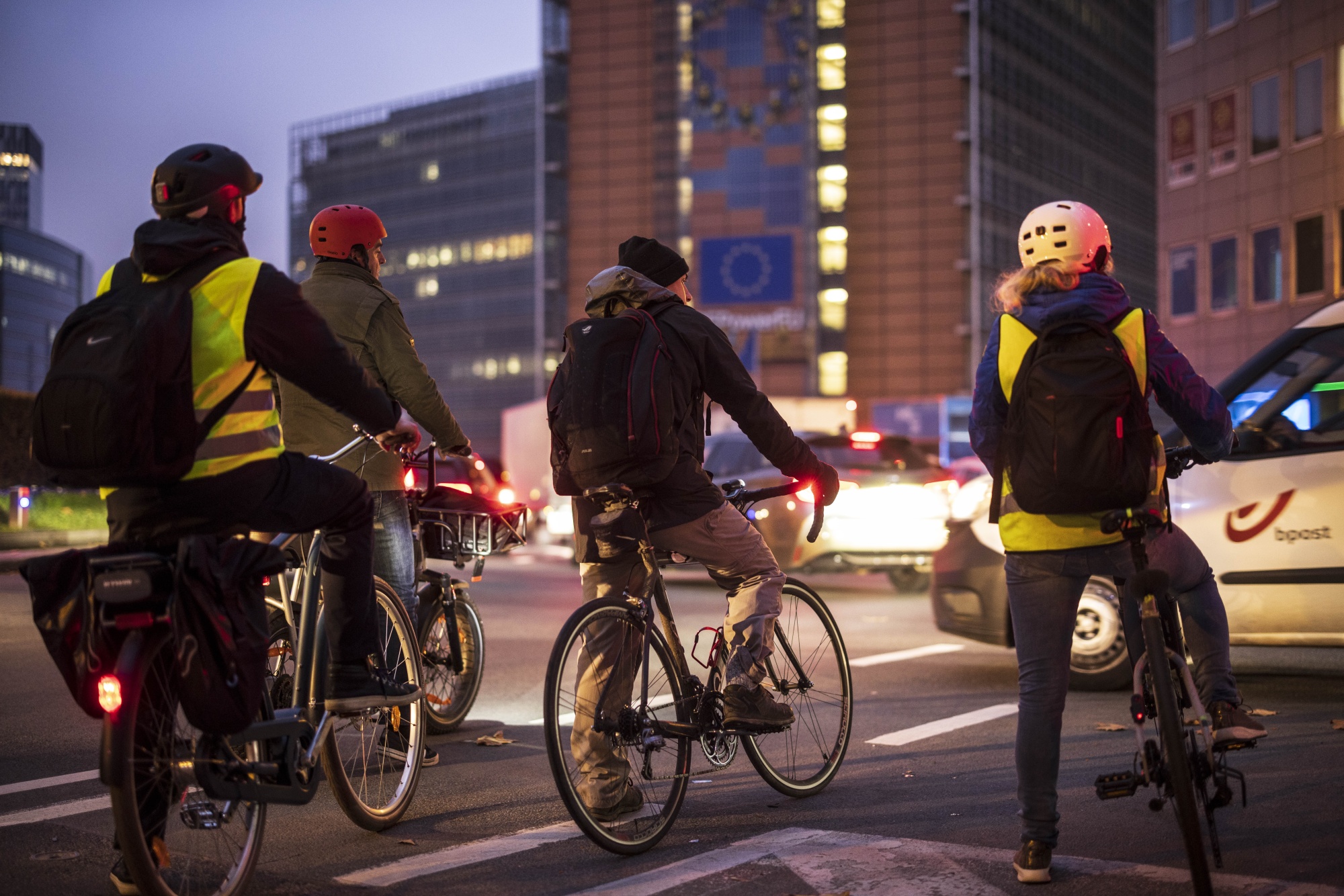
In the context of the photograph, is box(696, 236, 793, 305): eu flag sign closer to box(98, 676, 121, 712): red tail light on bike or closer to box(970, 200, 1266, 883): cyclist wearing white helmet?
box(970, 200, 1266, 883): cyclist wearing white helmet

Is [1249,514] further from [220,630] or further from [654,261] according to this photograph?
[220,630]

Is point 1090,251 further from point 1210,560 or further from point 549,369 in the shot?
point 549,369

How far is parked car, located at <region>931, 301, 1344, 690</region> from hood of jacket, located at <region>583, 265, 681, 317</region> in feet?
11.2

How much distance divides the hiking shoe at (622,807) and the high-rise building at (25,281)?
502 feet


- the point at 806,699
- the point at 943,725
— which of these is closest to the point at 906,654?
the point at 943,725

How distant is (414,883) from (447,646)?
2.57 meters

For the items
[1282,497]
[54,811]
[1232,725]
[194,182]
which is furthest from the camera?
[1282,497]

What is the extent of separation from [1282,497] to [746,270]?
75512 millimetres

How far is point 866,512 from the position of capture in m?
14.5

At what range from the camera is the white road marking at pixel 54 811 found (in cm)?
512

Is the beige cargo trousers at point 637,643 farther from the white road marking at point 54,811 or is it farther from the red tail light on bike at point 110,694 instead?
the white road marking at point 54,811

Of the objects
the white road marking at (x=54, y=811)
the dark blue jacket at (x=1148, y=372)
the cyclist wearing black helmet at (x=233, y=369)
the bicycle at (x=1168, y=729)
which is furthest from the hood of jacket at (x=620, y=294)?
the white road marking at (x=54, y=811)

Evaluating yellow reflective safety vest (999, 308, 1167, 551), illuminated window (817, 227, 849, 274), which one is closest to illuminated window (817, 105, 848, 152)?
illuminated window (817, 227, 849, 274)

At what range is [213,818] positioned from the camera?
398 centimetres
